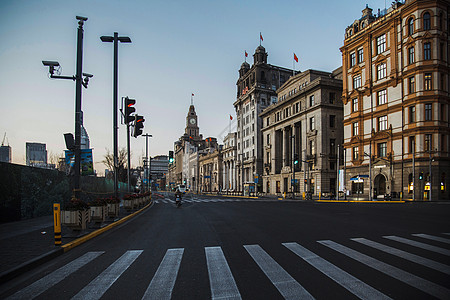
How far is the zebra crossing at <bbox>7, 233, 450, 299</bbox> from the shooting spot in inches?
Result: 186

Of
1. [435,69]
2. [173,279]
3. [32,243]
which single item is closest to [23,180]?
[32,243]

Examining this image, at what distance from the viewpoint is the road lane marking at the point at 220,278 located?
4625 mm

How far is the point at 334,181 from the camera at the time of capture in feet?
184

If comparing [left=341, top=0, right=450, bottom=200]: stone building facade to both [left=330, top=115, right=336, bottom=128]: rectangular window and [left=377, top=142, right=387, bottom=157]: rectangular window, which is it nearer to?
[left=377, top=142, right=387, bottom=157]: rectangular window

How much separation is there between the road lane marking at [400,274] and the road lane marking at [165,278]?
154 inches

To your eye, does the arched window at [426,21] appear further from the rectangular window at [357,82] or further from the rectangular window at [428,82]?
the rectangular window at [357,82]

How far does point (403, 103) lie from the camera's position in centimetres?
3972

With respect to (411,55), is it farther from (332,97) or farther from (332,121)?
(332,121)

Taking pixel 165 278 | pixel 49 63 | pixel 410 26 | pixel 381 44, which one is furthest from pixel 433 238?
pixel 381 44

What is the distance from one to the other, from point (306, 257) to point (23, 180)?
13.6 m

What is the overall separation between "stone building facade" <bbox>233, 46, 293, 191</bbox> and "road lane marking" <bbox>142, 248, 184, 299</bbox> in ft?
240

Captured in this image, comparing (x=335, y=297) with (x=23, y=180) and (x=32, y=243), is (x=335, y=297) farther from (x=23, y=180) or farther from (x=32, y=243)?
(x=23, y=180)

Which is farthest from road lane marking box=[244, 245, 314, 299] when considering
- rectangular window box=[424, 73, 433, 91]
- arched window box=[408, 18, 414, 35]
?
arched window box=[408, 18, 414, 35]

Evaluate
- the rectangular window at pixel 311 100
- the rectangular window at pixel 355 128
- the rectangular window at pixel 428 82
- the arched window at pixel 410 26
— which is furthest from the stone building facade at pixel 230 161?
the arched window at pixel 410 26
